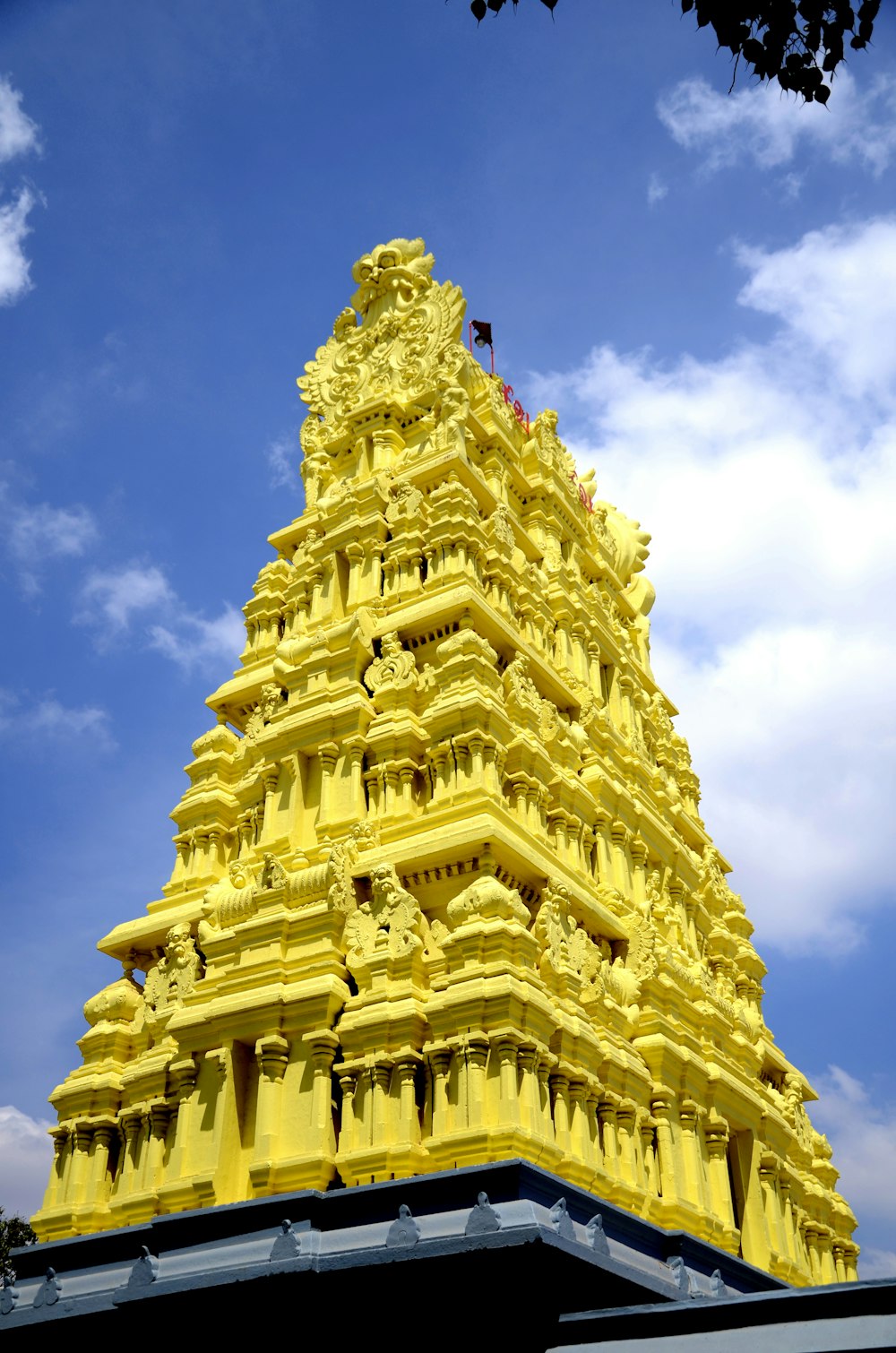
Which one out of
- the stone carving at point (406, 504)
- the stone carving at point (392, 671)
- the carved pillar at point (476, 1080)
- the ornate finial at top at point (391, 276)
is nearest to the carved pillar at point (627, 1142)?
the carved pillar at point (476, 1080)

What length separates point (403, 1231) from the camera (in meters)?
11.4

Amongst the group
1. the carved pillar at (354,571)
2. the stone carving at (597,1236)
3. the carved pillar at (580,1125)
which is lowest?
the stone carving at (597,1236)

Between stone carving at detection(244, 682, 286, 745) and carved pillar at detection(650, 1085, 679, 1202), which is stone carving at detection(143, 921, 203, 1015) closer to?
stone carving at detection(244, 682, 286, 745)

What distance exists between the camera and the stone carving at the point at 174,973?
674 inches

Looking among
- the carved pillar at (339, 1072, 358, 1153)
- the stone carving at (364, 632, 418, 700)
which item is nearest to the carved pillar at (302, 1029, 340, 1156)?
the carved pillar at (339, 1072, 358, 1153)

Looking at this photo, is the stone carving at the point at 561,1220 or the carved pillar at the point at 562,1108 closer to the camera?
the stone carving at the point at 561,1220

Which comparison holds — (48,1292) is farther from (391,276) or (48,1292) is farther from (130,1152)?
(391,276)

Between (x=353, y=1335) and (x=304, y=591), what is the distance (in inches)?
518

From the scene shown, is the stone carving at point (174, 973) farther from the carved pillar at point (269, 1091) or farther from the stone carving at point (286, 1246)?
the stone carving at point (286, 1246)

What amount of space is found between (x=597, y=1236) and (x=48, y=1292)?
7.05 m

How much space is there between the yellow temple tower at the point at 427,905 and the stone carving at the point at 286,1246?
3.70ft

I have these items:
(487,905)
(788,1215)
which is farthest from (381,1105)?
(788,1215)

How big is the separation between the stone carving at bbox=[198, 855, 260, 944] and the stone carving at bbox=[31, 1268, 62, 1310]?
14.5 feet

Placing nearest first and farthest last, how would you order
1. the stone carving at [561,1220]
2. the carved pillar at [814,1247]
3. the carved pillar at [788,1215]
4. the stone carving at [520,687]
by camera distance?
the stone carving at [561,1220]
the stone carving at [520,687]
the carved pillar at [788,1215]
the carved pillar at [814,1247]
